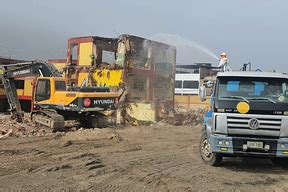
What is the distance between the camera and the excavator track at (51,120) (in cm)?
1580

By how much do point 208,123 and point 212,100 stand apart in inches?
22.7

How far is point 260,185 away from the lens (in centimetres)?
835

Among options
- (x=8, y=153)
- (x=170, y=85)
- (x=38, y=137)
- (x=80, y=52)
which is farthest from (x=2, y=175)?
(x=170, y=85)

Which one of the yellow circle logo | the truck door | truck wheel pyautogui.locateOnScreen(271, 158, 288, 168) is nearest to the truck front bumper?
the yellow circle logo

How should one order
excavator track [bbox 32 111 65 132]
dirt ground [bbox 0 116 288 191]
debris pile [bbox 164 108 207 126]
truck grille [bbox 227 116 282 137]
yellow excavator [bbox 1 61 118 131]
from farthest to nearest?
debris pile [bbox 164 108 207 126] < yellow excavator [bbox 1 61 118 131] < excavator track [bbox 32 111 65 132] < truck grille [bbox 227 116 282 137] < dirt ground [bbox 0 116 288 191]

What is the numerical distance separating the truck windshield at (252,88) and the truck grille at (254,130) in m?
0.53

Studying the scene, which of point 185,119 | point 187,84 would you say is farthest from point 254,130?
point 187,84

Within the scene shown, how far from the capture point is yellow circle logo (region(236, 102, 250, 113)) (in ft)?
30.8

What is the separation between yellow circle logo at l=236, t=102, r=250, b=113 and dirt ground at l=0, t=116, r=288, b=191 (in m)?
1.39

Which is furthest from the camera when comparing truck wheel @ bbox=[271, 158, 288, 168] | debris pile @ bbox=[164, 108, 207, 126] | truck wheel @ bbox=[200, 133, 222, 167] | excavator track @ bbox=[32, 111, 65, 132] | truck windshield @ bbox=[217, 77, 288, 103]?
debris pile @ bbox=[164, 108, 207, 126]

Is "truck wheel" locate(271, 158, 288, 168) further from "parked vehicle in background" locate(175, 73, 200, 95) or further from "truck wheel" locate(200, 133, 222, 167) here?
"parked vehicle in background" locate(175, 73, 200, 95)

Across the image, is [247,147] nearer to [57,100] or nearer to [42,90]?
[57,100]

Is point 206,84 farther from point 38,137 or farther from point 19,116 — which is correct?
point 19,116

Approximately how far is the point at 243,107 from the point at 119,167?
9.91 ft
